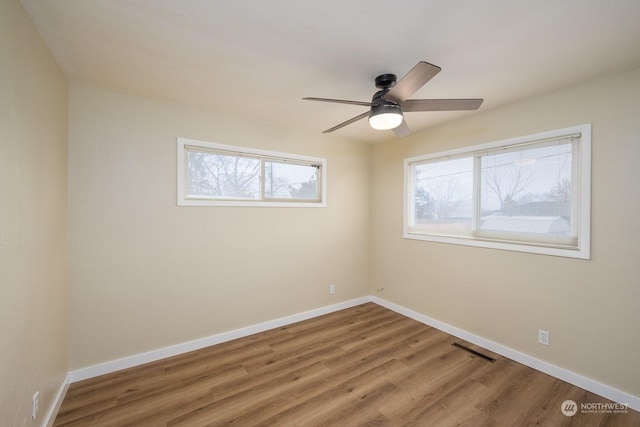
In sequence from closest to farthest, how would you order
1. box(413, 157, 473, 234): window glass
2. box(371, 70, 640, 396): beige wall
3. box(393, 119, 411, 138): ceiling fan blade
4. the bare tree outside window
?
1. box(371, 70, 640, 396): beige wall
2. box(393, 119, 411, 138): ceiling fan blade
3. the bare tree outside window
4. box(413, 157, 473, 234): window glass

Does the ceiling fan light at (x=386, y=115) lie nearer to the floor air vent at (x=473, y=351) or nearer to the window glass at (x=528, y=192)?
the window glass at (x=528, y=192)

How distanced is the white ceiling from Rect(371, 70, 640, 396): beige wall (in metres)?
0.26

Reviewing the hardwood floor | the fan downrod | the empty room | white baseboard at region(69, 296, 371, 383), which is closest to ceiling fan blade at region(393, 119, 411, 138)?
the empty room

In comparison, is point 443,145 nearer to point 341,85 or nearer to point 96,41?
point 341,85

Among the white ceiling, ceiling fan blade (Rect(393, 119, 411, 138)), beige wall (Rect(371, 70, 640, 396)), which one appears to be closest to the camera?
the white ceiling

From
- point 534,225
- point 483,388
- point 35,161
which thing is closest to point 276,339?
point 483,388

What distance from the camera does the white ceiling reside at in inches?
54.3

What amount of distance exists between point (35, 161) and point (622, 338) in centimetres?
424

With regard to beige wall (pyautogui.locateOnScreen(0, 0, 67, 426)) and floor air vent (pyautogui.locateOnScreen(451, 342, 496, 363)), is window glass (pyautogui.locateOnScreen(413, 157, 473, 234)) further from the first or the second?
beige wall (pyautogui.locateOnScreen(0, 0, 67, 426))

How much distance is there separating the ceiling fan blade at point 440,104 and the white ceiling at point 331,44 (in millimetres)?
303

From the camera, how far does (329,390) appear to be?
6.87 ft

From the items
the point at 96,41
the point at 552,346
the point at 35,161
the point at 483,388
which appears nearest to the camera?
the point at 35,161

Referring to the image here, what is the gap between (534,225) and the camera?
2471mm

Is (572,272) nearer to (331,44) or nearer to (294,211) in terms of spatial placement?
(331,44)
